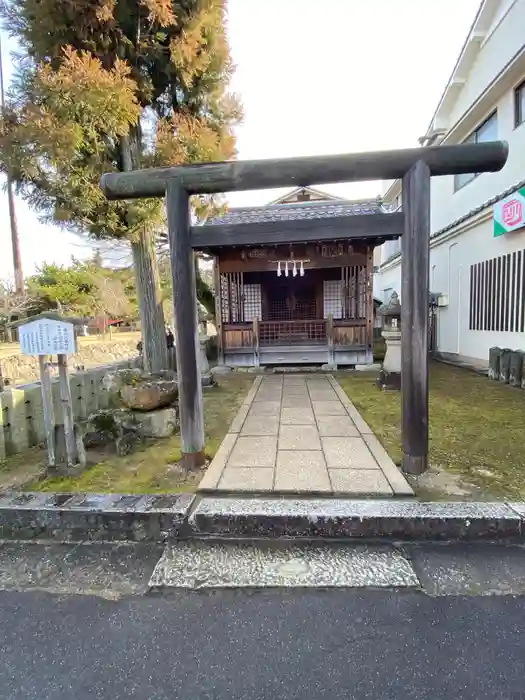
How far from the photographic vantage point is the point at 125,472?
3.33 metres

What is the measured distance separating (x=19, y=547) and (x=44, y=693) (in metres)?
1.31

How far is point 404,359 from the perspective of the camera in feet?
10.2

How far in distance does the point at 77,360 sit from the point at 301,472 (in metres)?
11.3

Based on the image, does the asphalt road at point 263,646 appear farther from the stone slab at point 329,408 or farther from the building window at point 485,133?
the building window at point 485,133

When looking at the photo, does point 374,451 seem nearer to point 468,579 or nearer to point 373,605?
point 468,579

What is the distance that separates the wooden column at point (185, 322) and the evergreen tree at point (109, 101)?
1953mm

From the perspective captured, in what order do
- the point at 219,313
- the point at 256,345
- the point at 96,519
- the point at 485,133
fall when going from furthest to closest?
the point at 219,313 < the point at 256,345 < the point at 485,133 < the point at 96,519

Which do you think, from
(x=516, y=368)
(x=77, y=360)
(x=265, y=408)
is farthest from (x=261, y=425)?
(x=77, y=360)

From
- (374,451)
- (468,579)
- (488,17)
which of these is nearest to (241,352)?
(374,451)

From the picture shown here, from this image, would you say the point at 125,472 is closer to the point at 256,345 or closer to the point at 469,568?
the point at 469,568

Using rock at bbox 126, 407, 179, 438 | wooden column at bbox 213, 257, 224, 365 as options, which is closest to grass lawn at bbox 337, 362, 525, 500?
rock at bbox 126, 407, 179, 438

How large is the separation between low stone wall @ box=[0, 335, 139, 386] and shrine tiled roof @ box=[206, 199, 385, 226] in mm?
5296

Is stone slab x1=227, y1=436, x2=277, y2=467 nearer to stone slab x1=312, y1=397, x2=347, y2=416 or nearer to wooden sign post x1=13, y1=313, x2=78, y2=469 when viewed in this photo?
stone slab x1=312, y1=397, x2=347, y2=416

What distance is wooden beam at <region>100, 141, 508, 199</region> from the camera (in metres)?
2.91
